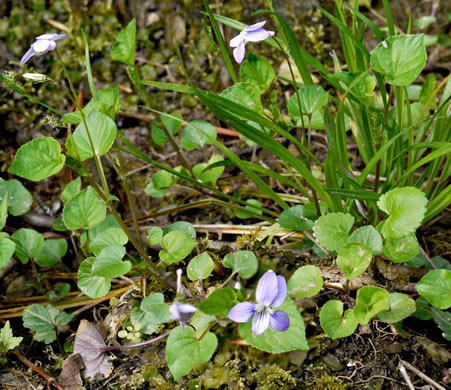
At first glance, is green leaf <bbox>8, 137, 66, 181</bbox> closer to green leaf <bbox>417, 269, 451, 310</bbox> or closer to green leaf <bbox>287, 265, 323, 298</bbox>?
green leaf <bbox>287, 265, 323, 298</bbox>

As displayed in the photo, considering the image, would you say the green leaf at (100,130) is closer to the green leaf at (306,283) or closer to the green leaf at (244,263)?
the green leaf at (244,263)

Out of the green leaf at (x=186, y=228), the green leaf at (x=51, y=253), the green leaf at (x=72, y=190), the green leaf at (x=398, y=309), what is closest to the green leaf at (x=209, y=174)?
the green leaf at (x=186, y=228)

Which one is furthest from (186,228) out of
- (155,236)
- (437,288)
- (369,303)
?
(437,288)

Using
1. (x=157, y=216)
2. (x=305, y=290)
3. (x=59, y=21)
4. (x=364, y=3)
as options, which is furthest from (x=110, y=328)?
(x=364, y=3)

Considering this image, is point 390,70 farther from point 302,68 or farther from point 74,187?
point 74,187

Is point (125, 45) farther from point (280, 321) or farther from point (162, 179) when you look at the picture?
point (280, 321)
